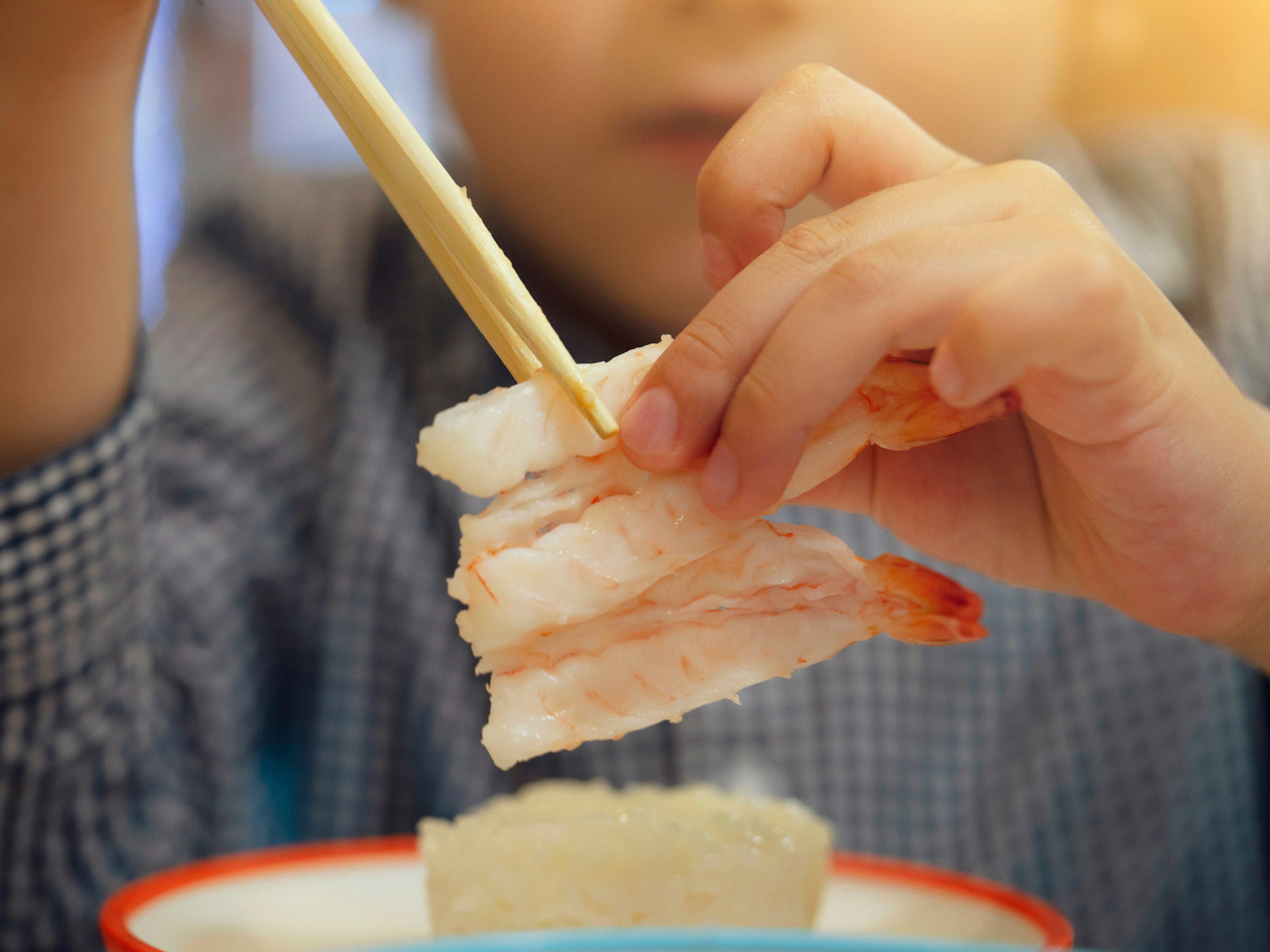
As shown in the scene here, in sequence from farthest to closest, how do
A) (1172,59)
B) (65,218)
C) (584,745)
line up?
(1172,59), (584,745), (65,218)

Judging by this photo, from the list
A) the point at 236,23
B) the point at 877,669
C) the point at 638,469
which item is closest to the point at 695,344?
the point at 638,469

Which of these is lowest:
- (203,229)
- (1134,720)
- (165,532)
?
(1134,720)

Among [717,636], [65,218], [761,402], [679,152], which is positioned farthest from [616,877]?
[679,152]

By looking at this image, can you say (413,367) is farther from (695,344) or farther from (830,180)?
(695,344)

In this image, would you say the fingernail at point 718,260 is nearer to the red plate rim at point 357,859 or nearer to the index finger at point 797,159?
the index finger at point 797,159

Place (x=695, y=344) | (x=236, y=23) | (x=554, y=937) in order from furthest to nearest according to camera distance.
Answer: (x=236, y=23) < (x=695, y=344) < (x=554, y=937)

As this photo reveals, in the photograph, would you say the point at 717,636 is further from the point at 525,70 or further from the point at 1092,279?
the point at 525,70

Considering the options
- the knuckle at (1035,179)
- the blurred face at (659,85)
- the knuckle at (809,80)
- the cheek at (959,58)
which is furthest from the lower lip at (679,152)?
the knuckle at (1035,179)
